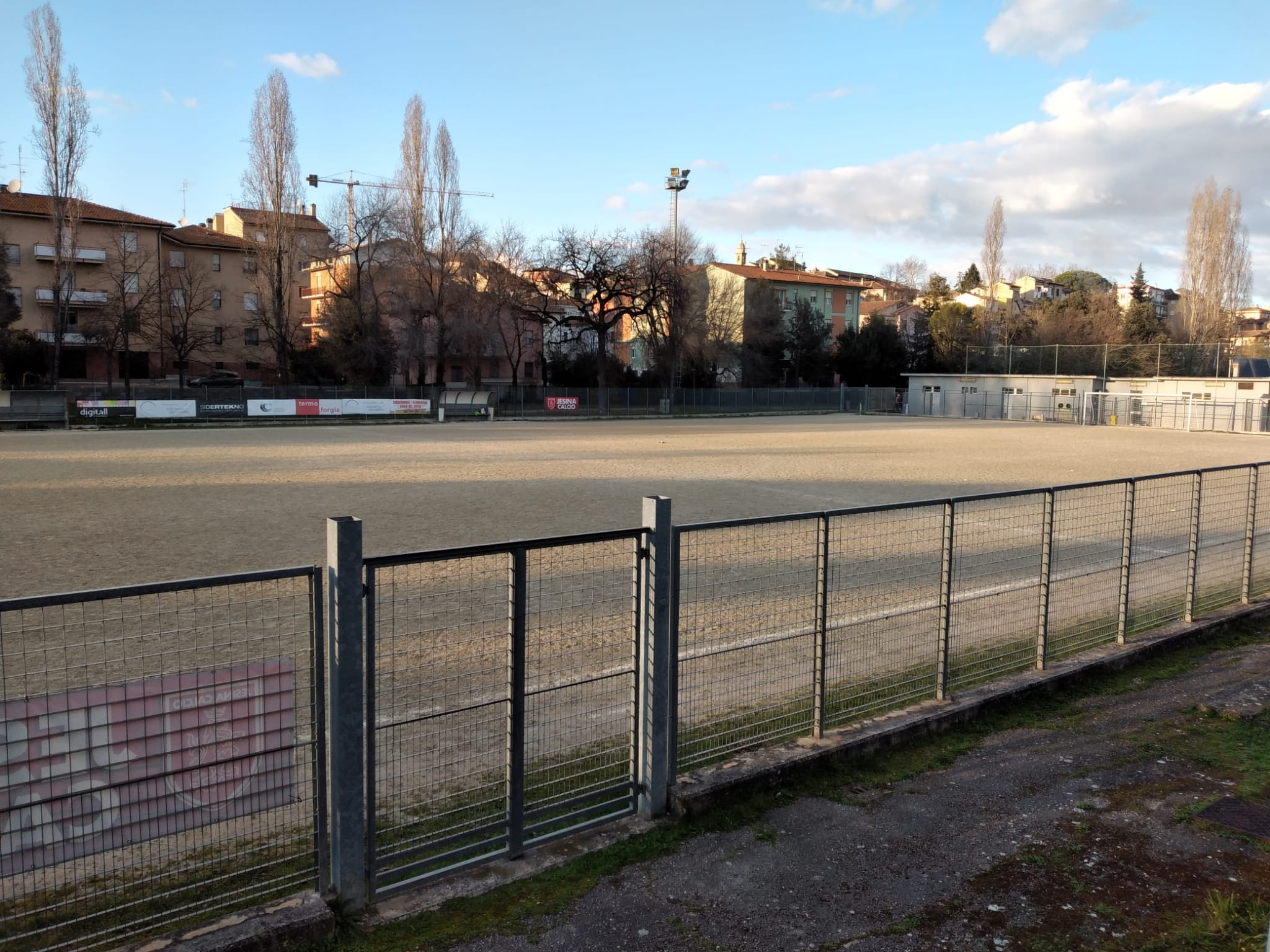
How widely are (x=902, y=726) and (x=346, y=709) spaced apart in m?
3.32

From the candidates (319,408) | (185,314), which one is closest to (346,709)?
(319,408)

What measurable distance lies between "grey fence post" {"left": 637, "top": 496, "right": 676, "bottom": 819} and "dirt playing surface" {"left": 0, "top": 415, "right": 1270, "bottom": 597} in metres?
7.60

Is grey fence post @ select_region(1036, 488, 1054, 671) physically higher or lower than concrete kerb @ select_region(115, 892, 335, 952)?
higher

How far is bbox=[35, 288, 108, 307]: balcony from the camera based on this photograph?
2472 inches

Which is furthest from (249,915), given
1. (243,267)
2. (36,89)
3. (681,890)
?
(243,267)

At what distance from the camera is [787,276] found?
92.6 meters

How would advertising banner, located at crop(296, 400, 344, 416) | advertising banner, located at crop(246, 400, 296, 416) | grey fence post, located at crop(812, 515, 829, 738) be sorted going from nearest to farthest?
1. grey fence post, located at crop(812, 515, 829, 738)
2. advertising banner, located at crop(246, 400, 296, 416)
3. advertising banner, located at crop(296, 400, 344, 416)

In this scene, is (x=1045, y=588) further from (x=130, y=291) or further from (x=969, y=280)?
(x=969, y=280)

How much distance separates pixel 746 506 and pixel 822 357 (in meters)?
63.3

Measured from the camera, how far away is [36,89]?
159 feet

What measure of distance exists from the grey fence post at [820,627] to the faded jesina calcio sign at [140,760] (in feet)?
9.46

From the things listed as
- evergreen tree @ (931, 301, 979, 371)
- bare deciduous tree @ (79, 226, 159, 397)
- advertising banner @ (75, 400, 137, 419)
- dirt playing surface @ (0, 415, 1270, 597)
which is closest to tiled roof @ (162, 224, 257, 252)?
bare deciduous tree @ (79, 226, 159, 397)

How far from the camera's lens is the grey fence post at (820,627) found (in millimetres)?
5254

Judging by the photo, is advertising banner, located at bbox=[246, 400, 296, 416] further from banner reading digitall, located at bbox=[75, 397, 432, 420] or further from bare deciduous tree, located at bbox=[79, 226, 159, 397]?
bare deciduous tree, located at bbox=[79, 226, 159, 397]
